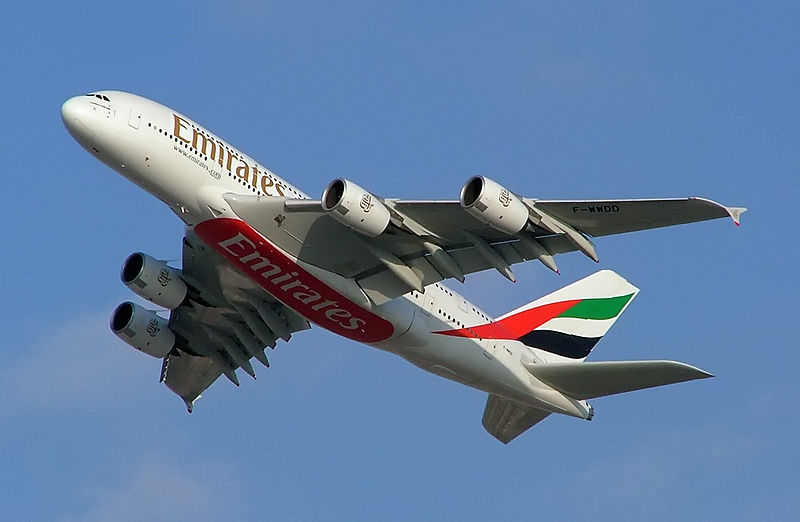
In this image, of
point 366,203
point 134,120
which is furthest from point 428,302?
point 134,120

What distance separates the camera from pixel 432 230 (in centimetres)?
3369

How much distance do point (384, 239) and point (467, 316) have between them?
4932 millimetres

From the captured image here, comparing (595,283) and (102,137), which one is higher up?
(595,283)

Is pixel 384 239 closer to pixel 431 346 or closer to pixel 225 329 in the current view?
pixel 431 346

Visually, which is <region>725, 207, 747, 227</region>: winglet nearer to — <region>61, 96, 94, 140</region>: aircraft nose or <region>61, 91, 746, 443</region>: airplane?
<region>61, 91, 746, 443</region>: airplane

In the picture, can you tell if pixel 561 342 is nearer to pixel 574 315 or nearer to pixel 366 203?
pixel 574 315

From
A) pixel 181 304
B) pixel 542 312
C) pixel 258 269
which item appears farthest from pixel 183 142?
pixel 542 312

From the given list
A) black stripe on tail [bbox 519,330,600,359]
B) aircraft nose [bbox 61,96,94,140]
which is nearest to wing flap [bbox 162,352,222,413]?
black stripe on tail [bbox 519,330,600,359]

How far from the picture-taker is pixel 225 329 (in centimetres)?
4144

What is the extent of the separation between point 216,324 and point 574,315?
10.9 m

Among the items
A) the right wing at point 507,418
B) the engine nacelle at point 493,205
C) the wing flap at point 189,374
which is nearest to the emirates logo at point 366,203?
the engine nacelle at point 493,205

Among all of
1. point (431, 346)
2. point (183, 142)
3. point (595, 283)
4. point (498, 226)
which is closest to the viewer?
point (498, 226)

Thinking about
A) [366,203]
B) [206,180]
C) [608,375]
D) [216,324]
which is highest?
[206,180]

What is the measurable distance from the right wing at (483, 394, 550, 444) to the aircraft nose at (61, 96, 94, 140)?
14.5 m
